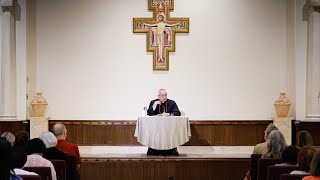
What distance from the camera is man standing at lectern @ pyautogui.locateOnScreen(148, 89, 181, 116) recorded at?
10.6 meters

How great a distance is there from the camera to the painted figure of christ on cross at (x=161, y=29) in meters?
11.8

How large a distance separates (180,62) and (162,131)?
7.33ft

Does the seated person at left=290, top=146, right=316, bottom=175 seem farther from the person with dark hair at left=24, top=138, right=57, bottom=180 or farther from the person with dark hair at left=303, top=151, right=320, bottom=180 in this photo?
the person with dark hair at left=24, top=138, right=57, bottom=180

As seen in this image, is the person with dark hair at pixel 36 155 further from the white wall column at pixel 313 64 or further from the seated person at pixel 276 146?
the white wall column at pixel 313 64

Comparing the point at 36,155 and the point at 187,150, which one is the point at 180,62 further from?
the point at 36,155

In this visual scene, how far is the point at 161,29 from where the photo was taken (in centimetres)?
1183

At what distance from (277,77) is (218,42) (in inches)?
54.0

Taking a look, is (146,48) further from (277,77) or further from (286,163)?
(286,163)

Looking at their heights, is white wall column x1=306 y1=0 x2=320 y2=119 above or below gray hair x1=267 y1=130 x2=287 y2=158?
above

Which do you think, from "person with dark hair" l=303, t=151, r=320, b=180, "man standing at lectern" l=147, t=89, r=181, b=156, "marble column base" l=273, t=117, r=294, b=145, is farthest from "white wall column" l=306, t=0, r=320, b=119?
"person with dark hair" l=303, t=151, r=320, b=180

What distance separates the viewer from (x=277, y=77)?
38.8 feet

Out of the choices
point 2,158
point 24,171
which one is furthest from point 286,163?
point 2,158

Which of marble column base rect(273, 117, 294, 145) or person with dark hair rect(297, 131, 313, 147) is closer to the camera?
person with dark hair rect(297, 131, 313, 147)

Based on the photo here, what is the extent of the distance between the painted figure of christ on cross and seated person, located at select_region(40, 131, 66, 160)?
230 inches
